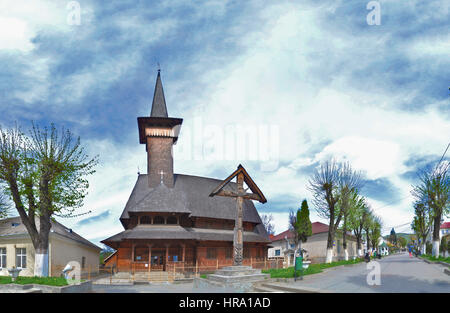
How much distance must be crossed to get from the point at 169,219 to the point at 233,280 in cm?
1492

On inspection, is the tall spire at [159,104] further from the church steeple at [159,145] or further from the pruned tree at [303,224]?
the pruned tree at [303,224]

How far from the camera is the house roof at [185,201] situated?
102ft

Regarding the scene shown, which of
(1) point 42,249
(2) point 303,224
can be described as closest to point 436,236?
(2) point 303,224

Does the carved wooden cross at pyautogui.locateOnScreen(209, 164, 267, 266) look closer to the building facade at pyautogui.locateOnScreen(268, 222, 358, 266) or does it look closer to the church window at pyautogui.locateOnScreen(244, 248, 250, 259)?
the church window at pyautogui.locateOnScreen(244, 248, 250, 259)

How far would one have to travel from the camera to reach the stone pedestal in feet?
57.9

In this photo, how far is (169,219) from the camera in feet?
104

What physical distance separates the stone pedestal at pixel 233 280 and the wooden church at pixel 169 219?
9319 mm

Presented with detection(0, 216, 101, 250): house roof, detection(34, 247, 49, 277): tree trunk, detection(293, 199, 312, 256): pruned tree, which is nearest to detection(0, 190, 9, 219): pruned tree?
detection(0, 216, 101, 250): house roof

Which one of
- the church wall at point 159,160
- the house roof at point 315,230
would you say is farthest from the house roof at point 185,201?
the house roof at point 315,230

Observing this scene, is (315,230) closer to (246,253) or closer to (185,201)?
(246,253)
